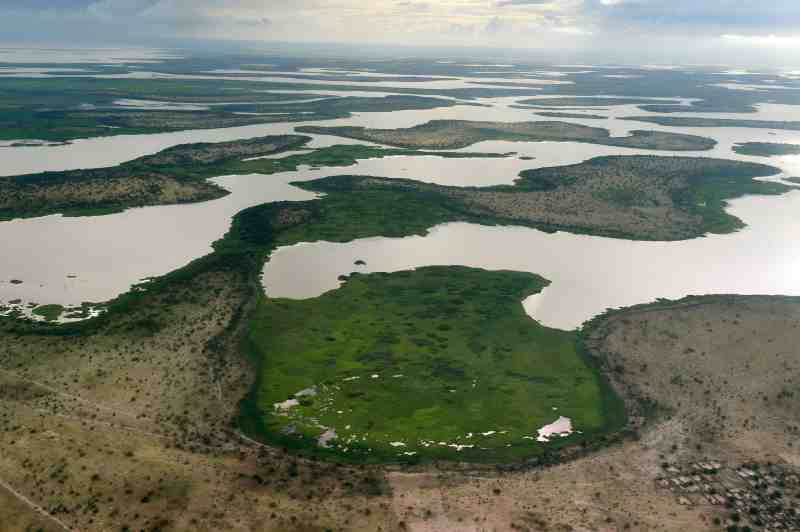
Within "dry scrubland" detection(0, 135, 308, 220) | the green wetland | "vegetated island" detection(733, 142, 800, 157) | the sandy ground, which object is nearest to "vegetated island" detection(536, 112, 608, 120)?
"vegetated island" detection(733, 142, 800, 157)

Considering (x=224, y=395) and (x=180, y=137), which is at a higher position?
(x=180, y=137)

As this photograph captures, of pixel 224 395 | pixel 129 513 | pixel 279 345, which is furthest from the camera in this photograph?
pixel 279 345

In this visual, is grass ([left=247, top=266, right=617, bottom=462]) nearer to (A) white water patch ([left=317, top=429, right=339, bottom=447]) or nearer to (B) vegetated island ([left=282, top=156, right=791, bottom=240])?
(A) white water patch ([left=317, top=429, right=339, bottom=447])

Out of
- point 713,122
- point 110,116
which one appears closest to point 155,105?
point 110,116

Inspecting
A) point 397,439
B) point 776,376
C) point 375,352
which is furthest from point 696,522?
point 375,352

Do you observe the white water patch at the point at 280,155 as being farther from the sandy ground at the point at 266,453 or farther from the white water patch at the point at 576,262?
the sandy ground at the point at 266,453

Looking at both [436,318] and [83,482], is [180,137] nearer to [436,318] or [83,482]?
[436,318]

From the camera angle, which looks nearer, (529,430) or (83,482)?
(83,482)

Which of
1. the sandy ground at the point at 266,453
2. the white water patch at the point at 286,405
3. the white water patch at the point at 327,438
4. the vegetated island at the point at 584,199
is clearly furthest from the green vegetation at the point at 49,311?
the vegetated island at the point at 584,199
